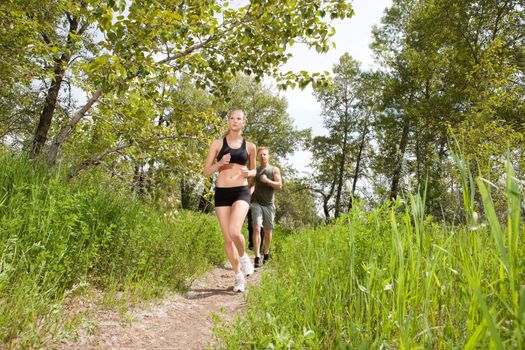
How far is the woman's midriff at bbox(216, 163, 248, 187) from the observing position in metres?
5.03

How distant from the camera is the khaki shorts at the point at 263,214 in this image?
7703 mm

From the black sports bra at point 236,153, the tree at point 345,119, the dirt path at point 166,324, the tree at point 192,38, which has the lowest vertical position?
the dirt path at point 166,324

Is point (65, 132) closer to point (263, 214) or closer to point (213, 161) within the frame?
point (213, 161)

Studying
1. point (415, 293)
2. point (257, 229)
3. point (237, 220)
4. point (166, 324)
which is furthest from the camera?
point (257, 229)

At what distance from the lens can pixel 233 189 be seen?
5.02 metres

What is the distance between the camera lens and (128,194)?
539 cm

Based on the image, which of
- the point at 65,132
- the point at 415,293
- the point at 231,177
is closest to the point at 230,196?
the point at 231,177

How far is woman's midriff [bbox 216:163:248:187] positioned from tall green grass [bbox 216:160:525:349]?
68.0 inches

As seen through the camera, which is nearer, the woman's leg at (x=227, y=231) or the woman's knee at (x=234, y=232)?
the woman's knee at (x=234, y=232)

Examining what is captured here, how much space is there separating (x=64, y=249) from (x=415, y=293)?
286 cm

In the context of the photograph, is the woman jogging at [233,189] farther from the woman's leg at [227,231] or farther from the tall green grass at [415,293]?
the tall green grass at [415,293]

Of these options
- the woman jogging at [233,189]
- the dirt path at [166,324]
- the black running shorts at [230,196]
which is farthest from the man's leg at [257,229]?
the black running shorts at [230,196]

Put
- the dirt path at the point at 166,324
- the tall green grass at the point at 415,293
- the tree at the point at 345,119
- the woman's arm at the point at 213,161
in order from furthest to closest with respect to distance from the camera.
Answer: the tree at the point at 345,119, the woman's arm at the point at 213,161, the dirt path at the point at 166,324, the tall green grass at the point at 415,293

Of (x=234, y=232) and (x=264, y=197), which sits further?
(x=264, y=197)
